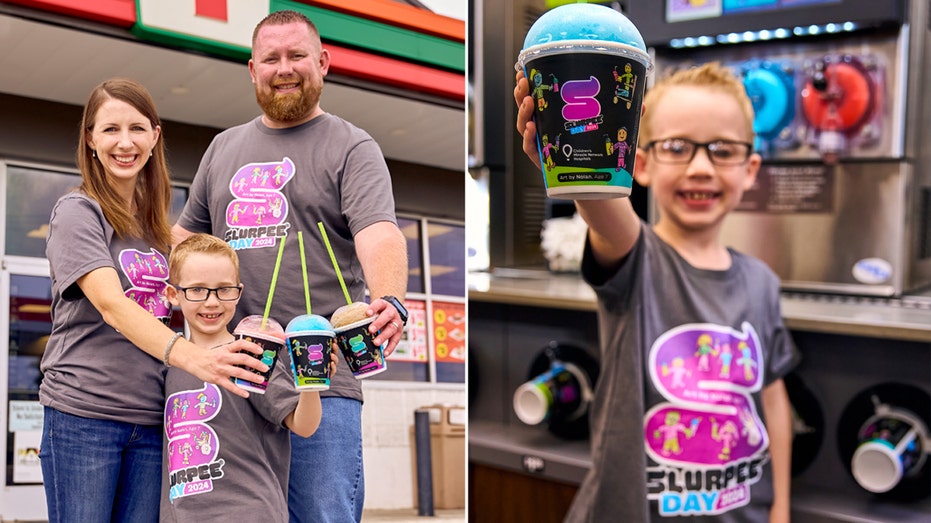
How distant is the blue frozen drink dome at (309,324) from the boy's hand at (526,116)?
295 millimetres

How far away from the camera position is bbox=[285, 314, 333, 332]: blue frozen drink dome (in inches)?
31.0

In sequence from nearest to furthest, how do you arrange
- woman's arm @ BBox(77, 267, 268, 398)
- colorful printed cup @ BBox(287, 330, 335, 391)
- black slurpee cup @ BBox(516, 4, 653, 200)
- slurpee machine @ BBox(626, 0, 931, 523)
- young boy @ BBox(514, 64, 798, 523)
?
black slurpee cup @ BBox(516, 4, 653, 200), colorful printed cup @ BBox(287, 330, 335, 391), woman's arm @ BBox(77, 267, 268, 398), young boy @ BBox(514, 64, 798, 523), slurpee machine @ BBox(626, 0, 931, 523)

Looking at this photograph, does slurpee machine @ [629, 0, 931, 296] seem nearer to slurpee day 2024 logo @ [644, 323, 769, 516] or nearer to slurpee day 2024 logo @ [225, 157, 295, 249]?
slurpee day 2024 logo @ [644, 323, 769, 516]

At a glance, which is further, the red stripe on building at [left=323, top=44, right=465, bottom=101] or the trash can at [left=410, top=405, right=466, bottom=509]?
the trash can at [left=410, top=405, right=466, bottom=509]

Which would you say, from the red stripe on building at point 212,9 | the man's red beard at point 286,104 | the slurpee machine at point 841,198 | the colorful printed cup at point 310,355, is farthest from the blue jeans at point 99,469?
the slurpee machine at point 841,198

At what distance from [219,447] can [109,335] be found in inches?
7.5

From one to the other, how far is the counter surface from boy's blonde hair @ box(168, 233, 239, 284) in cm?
109

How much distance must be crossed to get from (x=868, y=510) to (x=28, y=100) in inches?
64.3

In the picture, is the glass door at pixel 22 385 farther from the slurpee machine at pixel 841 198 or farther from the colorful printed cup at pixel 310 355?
the slurpee machine at pixel 841 198

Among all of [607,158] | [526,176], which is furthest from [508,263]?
[607,158]

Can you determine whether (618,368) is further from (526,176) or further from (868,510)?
(526,176)

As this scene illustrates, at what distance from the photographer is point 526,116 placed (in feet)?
1.99

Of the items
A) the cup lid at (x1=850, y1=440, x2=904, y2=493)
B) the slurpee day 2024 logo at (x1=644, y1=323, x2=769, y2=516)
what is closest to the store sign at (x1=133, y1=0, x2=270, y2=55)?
the slurpee day 2024 logo at (x1=644, y1=323, x2=769, y2=516)

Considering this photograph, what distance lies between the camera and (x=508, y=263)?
8.07 ft
